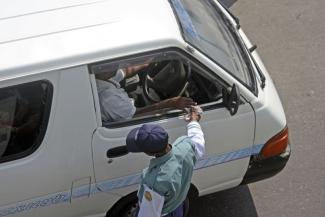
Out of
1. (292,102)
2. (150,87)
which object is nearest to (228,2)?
(292,102)

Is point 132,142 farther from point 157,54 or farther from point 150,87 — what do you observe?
point 150,87

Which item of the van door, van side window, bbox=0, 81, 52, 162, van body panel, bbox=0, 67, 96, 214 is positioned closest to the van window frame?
the van door

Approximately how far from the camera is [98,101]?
361 cm

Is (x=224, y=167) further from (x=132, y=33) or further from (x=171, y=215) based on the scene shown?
(x=132, y=33)

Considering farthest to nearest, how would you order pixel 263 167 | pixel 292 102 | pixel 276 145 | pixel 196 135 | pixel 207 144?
1. pixel 292 102
2. pixel 263 167
3. pixel 276 145
4. pixel 207 144
5. pixel 196 135

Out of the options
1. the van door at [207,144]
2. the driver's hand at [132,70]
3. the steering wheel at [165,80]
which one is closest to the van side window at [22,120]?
the van door at [207,144]

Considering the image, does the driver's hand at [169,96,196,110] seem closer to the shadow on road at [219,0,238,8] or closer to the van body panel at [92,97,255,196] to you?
the van body panel at [92,97,255,196]

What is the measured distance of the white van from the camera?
351cm

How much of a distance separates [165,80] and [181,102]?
0.35 m

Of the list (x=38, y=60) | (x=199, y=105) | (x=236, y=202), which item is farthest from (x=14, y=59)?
(x=236, y=202)

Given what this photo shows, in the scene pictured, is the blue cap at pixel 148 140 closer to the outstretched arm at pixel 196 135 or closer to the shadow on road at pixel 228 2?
the outstretched arm at pixel 196 135

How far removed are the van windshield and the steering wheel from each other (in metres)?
0.25

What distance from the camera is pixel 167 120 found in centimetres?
375

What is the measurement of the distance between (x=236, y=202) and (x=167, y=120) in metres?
1.50
